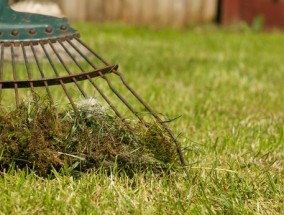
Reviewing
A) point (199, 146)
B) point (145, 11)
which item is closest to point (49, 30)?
point (199, 146)

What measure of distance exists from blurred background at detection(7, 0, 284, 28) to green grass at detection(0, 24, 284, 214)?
7.67 feet

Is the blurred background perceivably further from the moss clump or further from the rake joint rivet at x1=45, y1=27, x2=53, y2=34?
the moss clump

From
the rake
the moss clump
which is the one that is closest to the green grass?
the moss clump

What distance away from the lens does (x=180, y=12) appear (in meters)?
9.04

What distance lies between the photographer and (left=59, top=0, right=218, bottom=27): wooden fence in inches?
339

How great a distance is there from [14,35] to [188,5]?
6961mm

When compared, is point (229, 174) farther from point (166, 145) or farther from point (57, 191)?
point (57, 191)

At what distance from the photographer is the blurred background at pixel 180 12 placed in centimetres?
867

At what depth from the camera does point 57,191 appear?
2.07 m

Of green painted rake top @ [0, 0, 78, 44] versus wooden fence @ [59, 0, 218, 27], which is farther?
wooden fence @ [59, 0, 218, 27]

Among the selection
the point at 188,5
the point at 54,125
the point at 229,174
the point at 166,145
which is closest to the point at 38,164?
the point at 54,125

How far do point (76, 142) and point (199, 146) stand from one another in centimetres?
67

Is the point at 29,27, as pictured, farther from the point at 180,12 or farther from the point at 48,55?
the point at 180,12

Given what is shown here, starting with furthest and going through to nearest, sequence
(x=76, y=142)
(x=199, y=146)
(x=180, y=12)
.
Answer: (x=180, y=12) → (x=199, y=146) → (x=76, y=142)
